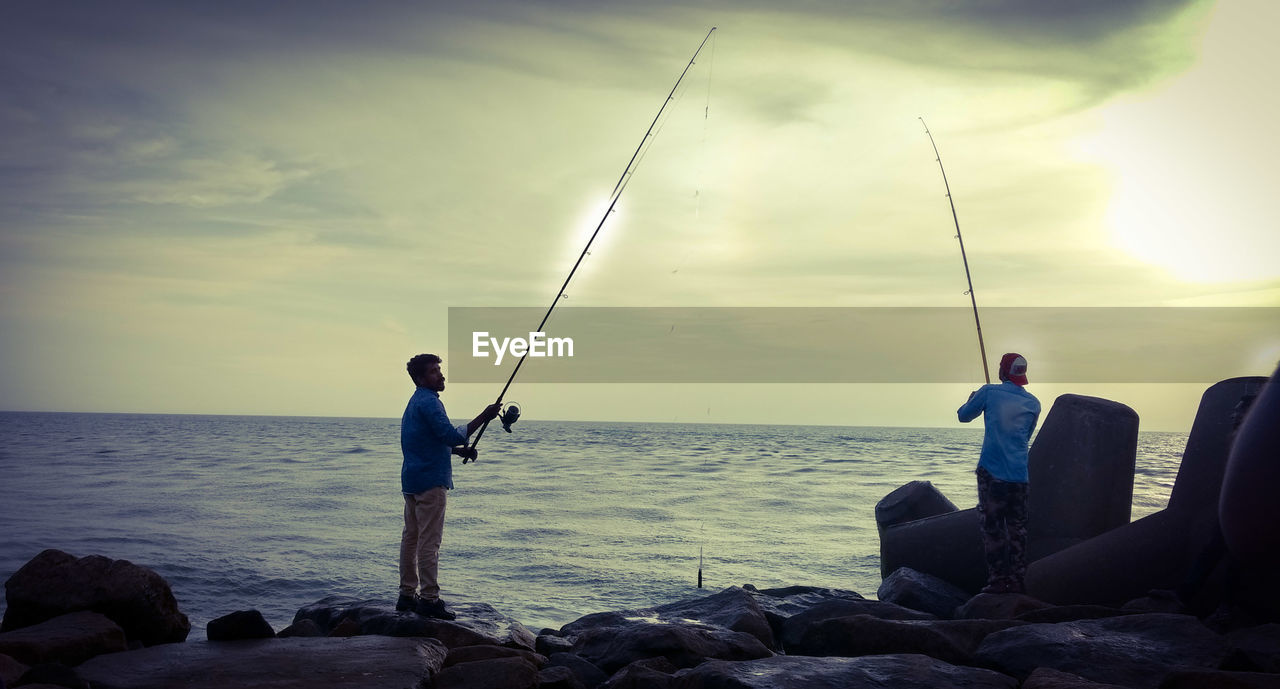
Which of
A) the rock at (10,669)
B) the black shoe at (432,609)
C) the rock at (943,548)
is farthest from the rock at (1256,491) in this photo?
the rock at (10,669)

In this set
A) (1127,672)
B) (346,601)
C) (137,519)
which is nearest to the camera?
(1127,672)

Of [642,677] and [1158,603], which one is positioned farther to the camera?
[1158,603]

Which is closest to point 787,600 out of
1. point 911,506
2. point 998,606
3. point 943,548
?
point 943,548

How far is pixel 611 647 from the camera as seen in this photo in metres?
5.73

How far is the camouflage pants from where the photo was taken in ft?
22.6

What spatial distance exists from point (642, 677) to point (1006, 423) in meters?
3.57

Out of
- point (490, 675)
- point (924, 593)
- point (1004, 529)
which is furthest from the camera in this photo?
point (924, 593)

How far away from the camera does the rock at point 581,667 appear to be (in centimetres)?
518

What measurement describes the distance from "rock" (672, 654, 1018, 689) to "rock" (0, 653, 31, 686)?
11.2 ft

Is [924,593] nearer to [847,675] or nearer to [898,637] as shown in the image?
[898,637]

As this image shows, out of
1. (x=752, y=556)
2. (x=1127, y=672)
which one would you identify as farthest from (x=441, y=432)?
(x=752, y=556)

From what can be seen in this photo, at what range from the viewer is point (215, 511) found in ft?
59.0

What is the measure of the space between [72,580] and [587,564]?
289 inches

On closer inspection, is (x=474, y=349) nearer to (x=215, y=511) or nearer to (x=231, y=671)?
(x=231, y=671)
